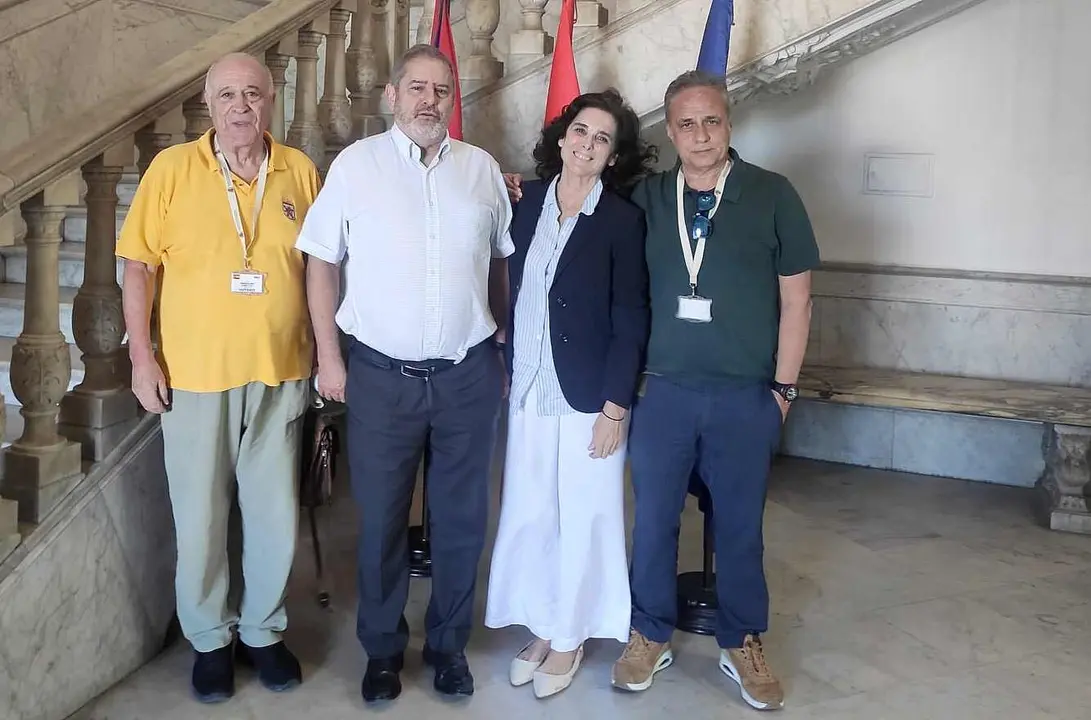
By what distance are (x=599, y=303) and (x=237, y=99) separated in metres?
0.97

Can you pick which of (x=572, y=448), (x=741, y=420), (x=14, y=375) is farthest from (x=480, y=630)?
(x=14, y=375)

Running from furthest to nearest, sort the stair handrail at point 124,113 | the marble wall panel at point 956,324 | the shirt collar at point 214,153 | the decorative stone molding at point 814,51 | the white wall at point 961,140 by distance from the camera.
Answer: the marble wall panel at point 956,324, the white wall at point 961,140, the decorative stone molding at point 814,51, the shirt collar at point 214,153, the stair handrail at point 124,113

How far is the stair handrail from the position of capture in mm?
2408

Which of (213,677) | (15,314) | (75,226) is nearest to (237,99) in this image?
(213,677)

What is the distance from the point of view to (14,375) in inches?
100

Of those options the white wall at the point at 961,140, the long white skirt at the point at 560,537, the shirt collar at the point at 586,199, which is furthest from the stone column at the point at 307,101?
the white wall at the point at 961,140

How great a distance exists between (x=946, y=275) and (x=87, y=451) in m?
3.69

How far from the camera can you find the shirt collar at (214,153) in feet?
8.25

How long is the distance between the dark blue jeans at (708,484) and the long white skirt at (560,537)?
0.08 metres

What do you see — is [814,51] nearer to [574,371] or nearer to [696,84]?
[696,84]

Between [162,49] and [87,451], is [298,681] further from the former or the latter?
[162,49]

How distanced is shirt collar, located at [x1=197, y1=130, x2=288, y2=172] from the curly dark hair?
669 millimetres

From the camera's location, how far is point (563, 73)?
3.54m

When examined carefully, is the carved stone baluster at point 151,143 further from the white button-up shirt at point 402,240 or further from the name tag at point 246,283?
the white button-up shirt at point 402,240
